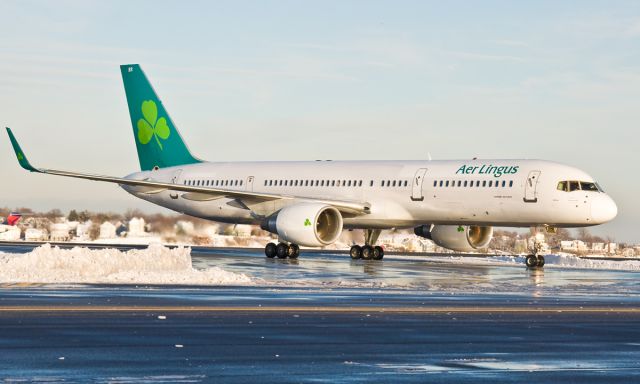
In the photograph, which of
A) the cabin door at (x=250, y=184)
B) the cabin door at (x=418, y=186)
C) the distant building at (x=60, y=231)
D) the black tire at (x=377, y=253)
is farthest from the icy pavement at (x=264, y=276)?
the distant building at (x=60, y=231)

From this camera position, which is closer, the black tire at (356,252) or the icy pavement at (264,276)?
the icy pavement at (264,276)

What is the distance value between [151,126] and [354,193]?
1194 cm

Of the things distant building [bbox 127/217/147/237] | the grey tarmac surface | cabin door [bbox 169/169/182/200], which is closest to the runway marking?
the grey tarmac surface

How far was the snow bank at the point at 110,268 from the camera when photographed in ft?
84.2

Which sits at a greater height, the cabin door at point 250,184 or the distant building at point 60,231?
the cabin door at point 250,184

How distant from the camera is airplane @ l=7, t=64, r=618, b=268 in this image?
38.9m

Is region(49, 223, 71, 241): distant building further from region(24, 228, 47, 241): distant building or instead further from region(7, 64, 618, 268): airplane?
region(7, 64, 618, 268): airplane

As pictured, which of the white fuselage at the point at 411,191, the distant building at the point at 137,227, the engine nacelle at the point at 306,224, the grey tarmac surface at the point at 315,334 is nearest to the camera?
the grey tarmac surface at the point at 315,334

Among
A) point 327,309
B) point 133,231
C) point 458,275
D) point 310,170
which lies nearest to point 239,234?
point 133,231

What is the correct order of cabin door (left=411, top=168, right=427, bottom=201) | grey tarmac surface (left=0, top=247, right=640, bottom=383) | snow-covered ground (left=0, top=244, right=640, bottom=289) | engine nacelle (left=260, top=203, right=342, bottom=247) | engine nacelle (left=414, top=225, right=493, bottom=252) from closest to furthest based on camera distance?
grey tarmac surface (left=0, top=247, right=640, bottom=383), snow-covered ground (left=0, top=244, right=640, bottom=289), engine nacelle (left=260, top=203, right=342, bottom=247), cabin door (left=411, top=168, right=427, bottom=201), engine nacelle (left=414, top=225, right=493, bottom=252)

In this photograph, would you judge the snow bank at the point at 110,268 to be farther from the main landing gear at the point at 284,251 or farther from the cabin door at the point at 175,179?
the cabin door at the point at 175,179

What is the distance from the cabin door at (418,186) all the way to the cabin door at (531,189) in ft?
13.8

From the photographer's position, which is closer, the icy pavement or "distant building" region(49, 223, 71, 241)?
the icy pavement

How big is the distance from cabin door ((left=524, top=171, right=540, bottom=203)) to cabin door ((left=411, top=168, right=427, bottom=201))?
4.22 m
